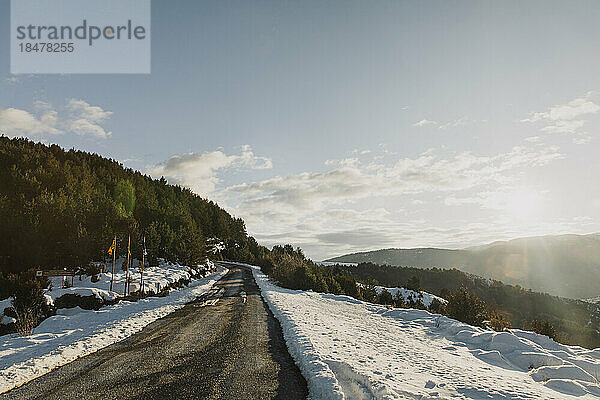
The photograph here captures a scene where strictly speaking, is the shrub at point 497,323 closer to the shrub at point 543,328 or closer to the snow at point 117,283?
the shrub at point 543,328

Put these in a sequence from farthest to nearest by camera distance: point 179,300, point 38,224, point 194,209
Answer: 1. point 194,209
2. point 38,224
3. point 179,300

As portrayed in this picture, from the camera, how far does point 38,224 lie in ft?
76.9

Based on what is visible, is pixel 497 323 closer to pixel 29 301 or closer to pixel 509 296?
pixel 29 301

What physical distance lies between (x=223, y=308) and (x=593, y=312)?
107393 mm

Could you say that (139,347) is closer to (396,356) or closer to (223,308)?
(396,356)

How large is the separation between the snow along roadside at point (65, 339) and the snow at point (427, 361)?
5.47 meters

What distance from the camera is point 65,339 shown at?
10.2 m

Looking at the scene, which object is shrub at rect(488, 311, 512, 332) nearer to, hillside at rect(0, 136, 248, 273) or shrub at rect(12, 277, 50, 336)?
shrub at rect(12, 277, 50, 336)

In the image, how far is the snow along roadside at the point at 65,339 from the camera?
741 centimetres

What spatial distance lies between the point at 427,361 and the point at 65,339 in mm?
10272

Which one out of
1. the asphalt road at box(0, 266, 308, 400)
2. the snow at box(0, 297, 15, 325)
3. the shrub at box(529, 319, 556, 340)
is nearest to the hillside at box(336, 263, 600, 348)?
the shrub at box(529, 319, 556, 340)

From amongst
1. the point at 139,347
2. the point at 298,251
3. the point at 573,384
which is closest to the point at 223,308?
the point at 139,347

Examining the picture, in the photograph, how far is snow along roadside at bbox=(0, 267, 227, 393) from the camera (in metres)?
7.41

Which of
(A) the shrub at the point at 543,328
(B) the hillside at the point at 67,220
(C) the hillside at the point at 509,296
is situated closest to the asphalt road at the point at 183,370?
(A) the shrub at the point at 543,328
